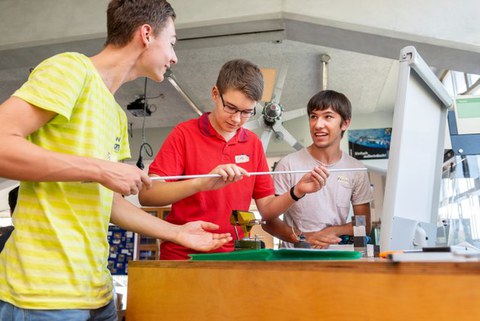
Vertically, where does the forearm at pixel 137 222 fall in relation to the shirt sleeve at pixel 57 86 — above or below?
below

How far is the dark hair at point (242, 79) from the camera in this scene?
1.67 meters

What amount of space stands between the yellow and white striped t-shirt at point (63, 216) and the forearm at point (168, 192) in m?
0.36

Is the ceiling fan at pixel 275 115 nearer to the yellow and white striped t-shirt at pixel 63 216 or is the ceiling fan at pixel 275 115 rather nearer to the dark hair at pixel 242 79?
the dark hair at pixel 242 79

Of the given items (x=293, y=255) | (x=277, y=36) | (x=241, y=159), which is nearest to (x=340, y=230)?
(x=241, y=159)

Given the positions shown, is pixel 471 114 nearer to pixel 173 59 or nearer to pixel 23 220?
pixel 173 59

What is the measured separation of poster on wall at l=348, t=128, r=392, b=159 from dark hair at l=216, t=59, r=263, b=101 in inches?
181

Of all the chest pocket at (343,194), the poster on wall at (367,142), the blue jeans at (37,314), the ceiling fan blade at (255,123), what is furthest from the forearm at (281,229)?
the poster on wall at (367,142)

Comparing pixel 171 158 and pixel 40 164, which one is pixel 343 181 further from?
pixel 40 164

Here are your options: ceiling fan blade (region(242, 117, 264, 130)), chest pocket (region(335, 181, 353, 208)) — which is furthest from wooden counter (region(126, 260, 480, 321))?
ceiling fan blade (region(242, 117, 264, 130))

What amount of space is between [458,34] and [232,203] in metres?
2.21

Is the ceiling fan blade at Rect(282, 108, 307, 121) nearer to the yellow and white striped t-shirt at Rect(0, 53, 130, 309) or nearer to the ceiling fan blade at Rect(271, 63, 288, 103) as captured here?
the ceiling fan blade at Rect(271, 63, 288, 103)

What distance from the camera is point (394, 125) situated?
1048 mm

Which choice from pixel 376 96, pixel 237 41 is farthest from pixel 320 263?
pixel 376 96

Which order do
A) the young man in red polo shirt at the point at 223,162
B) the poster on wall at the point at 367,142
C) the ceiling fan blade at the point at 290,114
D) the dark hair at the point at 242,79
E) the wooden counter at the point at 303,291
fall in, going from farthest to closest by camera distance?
the poster on wall at the point at 367,142 → the ceiling fan blade at the point at 290,114 → the dark hair at the point at 242,79 → the young man in red polo shirt at the point at 223,162 → the wooden counter at the point at 303,291
